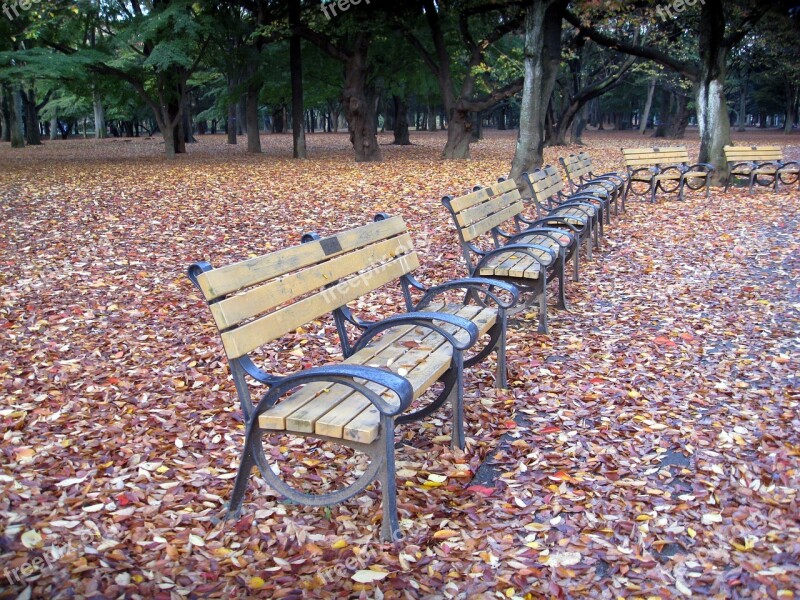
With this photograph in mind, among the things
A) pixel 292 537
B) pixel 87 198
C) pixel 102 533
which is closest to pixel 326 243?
pixel 292 537

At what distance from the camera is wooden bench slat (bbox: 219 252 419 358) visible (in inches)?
108

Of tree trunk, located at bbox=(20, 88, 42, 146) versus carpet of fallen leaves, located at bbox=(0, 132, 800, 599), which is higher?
tree trunk, located at bbox=(20, 88, 42, 146)

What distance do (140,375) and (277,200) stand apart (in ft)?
24.4

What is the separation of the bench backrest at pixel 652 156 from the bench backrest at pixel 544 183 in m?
4.55

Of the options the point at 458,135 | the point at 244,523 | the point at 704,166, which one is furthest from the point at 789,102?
the point at 244,523

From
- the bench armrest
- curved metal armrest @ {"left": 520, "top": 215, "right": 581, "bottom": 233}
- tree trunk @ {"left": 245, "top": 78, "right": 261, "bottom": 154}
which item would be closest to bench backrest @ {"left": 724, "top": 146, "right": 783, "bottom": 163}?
the bench armrest

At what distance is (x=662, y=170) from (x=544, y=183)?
5.89 metres

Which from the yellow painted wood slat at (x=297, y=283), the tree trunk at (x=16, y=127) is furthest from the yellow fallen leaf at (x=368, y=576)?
the tree trunk at (x=16, y=127)

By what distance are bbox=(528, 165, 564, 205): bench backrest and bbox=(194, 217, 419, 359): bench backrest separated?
3.49 metres

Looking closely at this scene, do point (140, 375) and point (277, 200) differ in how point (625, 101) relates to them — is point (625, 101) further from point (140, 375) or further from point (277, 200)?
point (140, 375)

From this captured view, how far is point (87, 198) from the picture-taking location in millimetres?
11594

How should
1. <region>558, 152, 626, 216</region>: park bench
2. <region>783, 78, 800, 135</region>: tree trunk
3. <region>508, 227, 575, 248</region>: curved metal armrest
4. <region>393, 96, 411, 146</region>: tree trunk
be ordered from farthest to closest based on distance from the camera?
<region>783, 78, 800, 135</region>: tree trunk, <region>393, 96, 411, 146</region>: tree trunk, <region>558, 152, 626, 216</region>: park bench, <region>508, 227, 575, 248</region>: curved metal armrest

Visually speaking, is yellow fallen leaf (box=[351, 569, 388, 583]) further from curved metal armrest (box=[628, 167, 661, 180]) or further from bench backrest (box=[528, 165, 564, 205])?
curved metal armrest (box=[628, 167, 661, 180])

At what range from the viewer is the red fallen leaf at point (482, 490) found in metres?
3.19
